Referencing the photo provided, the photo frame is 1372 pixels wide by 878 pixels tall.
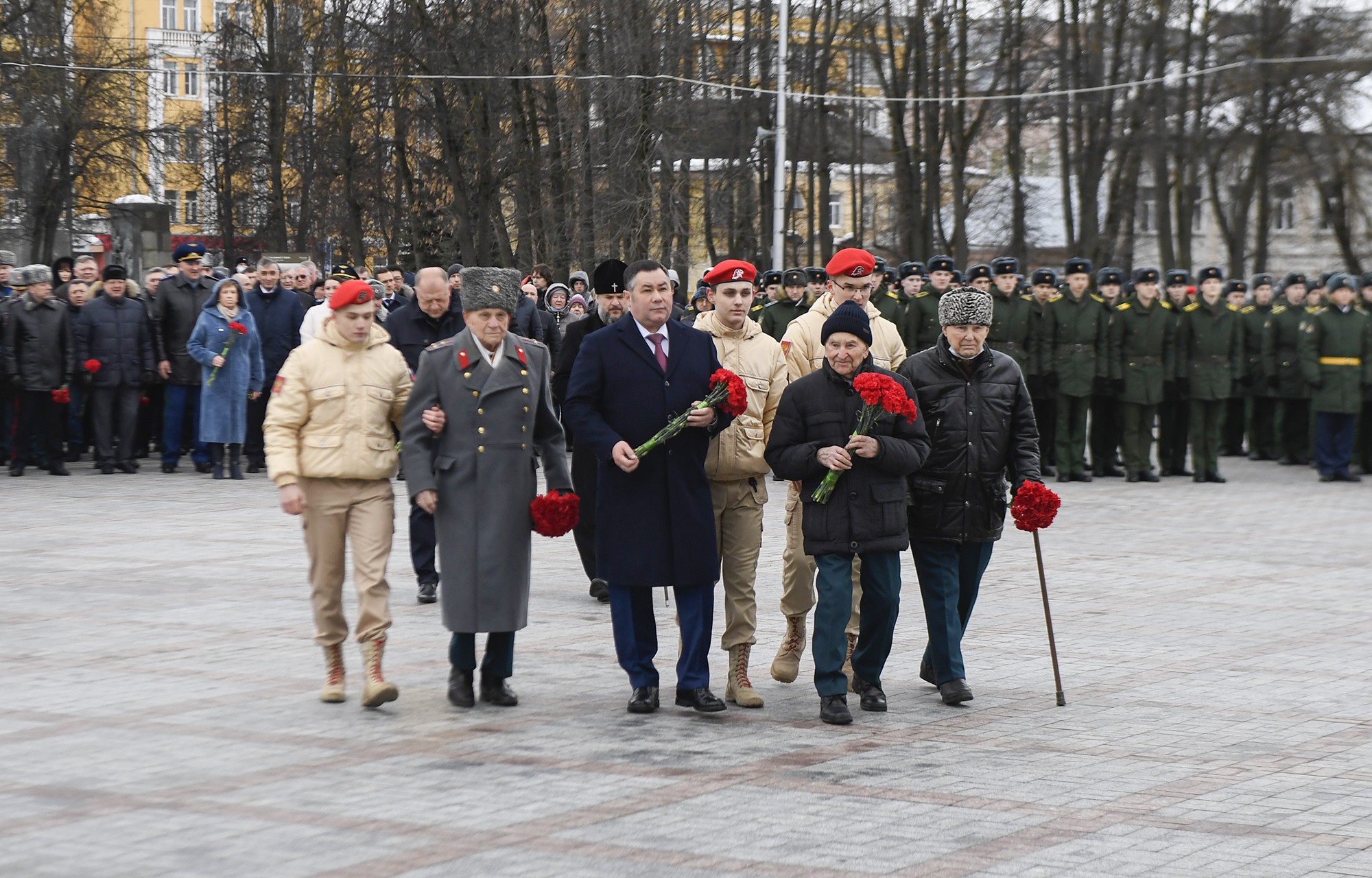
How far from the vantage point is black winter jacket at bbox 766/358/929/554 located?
312 inches

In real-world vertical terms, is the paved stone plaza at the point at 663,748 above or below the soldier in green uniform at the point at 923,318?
below

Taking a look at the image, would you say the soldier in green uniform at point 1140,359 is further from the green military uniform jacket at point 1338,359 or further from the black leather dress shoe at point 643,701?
the black leather dress shoe at point 643,701

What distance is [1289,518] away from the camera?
54.3 feet

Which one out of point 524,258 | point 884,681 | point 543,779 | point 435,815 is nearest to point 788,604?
point 884,681

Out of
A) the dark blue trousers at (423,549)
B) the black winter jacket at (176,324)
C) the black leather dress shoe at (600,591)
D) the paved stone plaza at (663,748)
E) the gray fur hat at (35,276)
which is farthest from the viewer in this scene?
the black winter jacket at (176,324)

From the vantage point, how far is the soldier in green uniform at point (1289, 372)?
2177 centimetres

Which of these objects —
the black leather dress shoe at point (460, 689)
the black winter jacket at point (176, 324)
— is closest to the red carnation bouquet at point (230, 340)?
the black winter jacket at point (176, 324)

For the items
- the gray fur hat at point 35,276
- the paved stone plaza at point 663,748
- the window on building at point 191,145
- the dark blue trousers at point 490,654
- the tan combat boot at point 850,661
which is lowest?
the paved stone plaza at point 663,748

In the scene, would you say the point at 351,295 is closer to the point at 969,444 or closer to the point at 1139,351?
the point at 969,444

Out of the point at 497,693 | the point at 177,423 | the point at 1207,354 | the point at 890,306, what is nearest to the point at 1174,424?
the point at 1207,354

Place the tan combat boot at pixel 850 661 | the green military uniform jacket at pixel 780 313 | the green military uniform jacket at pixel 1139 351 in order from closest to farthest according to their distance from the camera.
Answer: the tan combat boot at pixel 850 661 → the green military uniform jacket at pixel 1139 351 → the green military uniform jacket at pixel 780 313

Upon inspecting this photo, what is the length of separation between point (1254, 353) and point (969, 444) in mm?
15039

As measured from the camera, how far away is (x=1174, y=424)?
2077 centimetres

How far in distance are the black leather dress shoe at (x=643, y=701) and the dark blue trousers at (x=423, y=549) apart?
3.21 meters
